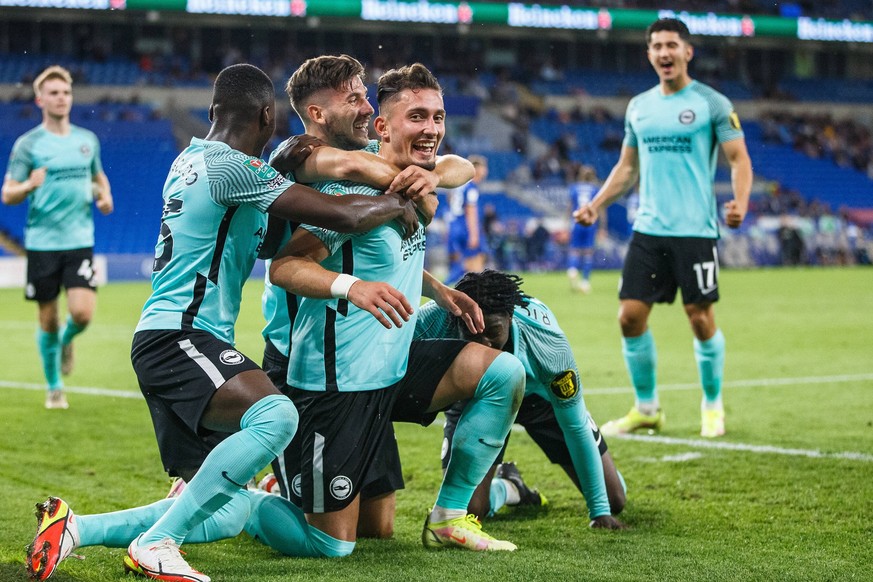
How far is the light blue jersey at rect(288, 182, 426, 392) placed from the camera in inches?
156

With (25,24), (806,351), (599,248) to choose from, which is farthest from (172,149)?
(806,351)

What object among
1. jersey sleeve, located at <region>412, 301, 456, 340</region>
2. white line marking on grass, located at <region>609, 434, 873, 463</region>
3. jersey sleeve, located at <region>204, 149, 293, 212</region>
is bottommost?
white line marking on grass, located at <region>609, 434, 873, 463</region>

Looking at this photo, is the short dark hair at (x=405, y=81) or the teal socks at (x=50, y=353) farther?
the teal socks at (x=50, y=353)

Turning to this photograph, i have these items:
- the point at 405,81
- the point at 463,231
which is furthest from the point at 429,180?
the point at 463,231

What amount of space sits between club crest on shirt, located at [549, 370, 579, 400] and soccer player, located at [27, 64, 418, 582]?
85cm

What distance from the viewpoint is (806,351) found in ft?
34.7

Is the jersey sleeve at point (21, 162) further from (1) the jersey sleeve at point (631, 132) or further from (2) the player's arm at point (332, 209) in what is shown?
(2) the player's arm at point (332, 209)

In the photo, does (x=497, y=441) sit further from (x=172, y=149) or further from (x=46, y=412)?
(x=172, y=149)

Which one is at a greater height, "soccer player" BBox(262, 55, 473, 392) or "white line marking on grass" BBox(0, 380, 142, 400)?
"soccer player" BBox(262, 55, 473, 392)

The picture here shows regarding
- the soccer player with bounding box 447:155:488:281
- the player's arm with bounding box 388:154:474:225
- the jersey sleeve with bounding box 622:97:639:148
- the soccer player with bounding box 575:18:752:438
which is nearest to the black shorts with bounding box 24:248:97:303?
the soccer player with bounding box 575:18:752:438

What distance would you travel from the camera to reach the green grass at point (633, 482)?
144 inches

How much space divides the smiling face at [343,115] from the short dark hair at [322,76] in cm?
2

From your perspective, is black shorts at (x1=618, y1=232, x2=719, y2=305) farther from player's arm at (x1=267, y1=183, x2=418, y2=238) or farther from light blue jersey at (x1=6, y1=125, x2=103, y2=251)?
light blue jersey at (x1=6, y1=125, x2=103, y2=251)

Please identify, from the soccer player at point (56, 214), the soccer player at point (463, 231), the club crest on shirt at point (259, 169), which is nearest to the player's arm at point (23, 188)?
the soccer player at point (56, 214)
